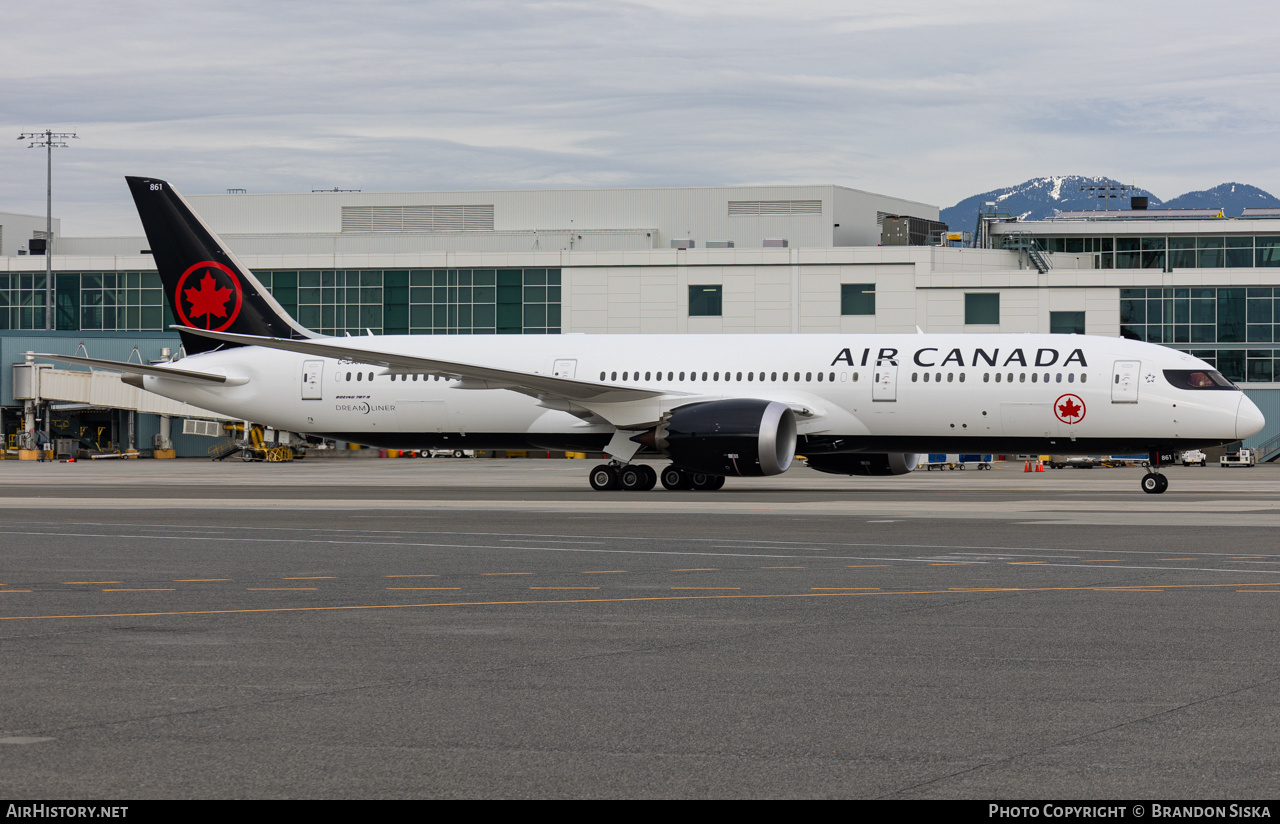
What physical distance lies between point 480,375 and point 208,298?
11.1 metres

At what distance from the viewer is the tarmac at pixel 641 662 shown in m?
7.52

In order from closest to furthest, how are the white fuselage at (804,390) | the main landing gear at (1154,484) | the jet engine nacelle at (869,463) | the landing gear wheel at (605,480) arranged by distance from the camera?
the white fuselage at (804,390), the main landing gear at (1154,484), the landing gear wheel at (605,480), the jet engine nacelle at (869,463)

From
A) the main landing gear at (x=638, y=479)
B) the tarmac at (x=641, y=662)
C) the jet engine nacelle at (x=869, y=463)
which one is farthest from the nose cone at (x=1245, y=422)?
the main landing gear at (x=638, y=479)

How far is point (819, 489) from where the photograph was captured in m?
38.9


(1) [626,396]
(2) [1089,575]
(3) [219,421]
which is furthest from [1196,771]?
(3) [219,421]

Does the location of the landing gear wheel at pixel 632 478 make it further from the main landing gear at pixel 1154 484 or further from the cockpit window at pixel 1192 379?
the cockpit window at pixel 1192 379

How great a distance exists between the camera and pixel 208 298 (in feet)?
139

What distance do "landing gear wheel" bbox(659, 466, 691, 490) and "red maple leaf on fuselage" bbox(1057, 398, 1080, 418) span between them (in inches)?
368

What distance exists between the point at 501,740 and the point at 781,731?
1611 mm

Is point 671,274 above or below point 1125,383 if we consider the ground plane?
above

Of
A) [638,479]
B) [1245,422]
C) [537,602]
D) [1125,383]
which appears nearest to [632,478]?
[638,479]

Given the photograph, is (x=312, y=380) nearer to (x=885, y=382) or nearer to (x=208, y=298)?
(x=208, y=298)

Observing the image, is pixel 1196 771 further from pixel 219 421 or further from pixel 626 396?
pixel 219 421

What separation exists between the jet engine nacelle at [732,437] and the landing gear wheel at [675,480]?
2.41 metres
